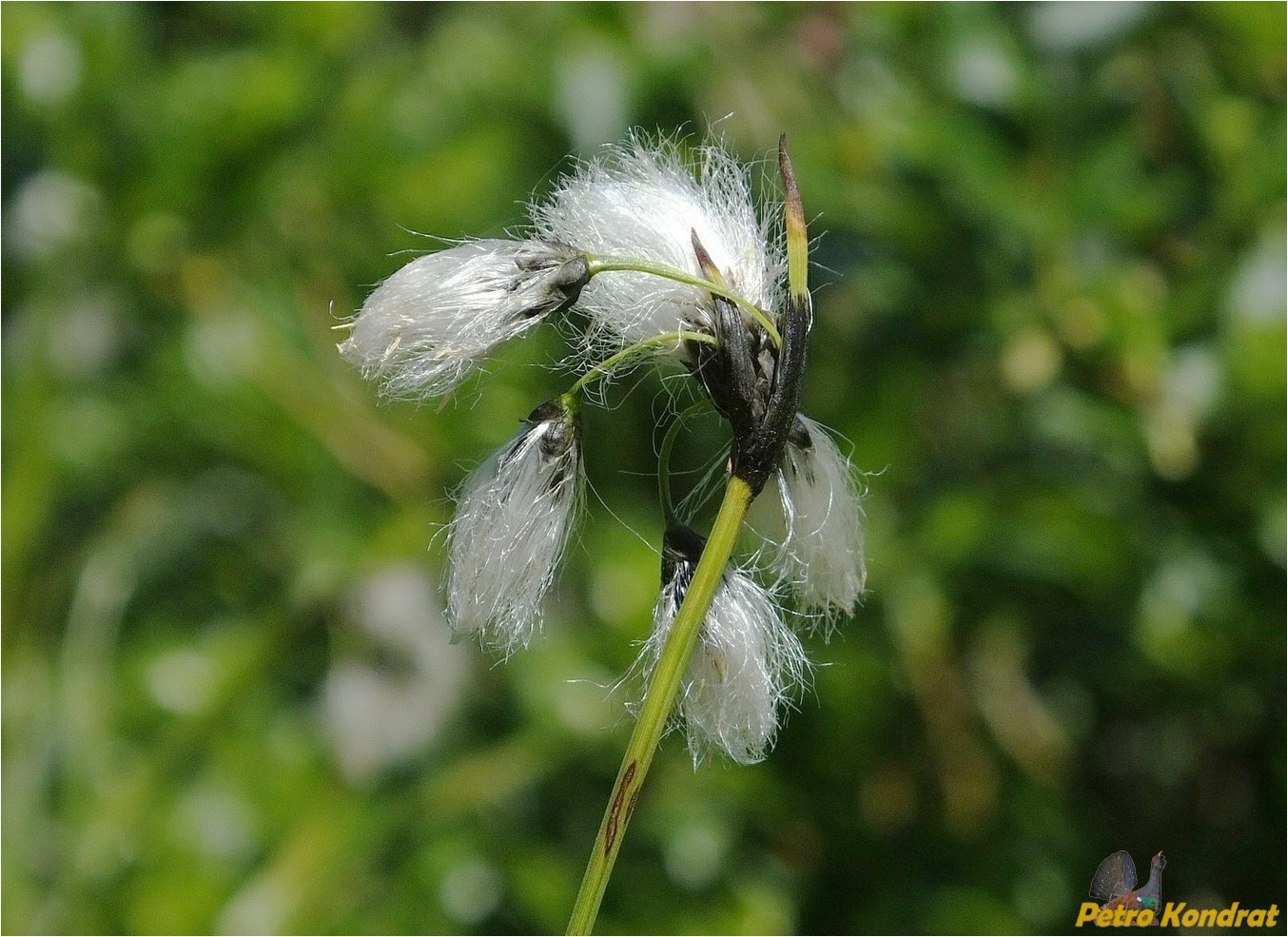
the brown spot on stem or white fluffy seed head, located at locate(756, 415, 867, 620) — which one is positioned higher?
the brown spot on stem

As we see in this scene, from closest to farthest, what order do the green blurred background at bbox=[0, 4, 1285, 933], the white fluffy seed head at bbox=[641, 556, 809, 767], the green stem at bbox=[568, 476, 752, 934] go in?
the green stem at bbox=[568, 476, 752, 934]
the white fluffy seed head at bbox=[641, 556, 809, 767]
the green blurred background at bbox=[0, 4, 1285, 933]

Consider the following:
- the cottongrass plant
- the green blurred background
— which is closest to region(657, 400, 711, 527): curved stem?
the cottongrass plant

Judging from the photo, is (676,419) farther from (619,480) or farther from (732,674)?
(619,480)

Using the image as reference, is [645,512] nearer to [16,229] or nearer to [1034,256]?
[1034,256]

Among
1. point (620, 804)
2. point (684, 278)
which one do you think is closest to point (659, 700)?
point (620, 804)

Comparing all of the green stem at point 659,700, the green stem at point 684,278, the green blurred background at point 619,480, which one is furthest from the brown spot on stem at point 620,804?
the green blurred background at point 619,480

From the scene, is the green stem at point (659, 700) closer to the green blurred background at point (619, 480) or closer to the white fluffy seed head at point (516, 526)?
the white fluffy seed head at point (516, 526)

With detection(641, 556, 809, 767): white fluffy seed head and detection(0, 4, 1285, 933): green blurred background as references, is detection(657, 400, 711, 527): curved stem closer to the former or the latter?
detection(641, 556, 809, 767): white fluffy seed head

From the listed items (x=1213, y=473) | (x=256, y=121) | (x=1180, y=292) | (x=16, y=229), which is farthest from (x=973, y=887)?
(x=16, y=229)
